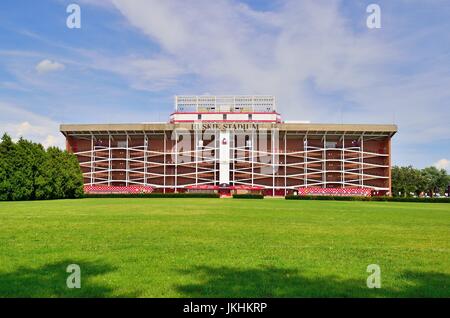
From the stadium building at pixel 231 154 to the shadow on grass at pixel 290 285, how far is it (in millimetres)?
73682

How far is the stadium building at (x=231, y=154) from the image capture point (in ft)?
266

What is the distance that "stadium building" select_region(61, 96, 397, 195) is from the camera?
266 ft

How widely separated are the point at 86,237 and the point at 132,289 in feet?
21.1

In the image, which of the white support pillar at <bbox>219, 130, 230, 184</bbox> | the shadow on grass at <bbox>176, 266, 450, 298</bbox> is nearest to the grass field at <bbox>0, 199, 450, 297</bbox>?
the shadow on grass at <bbox>176, 266, 450, 298</bbox>

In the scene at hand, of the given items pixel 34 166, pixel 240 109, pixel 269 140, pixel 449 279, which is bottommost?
pixel 449 279

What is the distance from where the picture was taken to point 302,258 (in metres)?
9.00

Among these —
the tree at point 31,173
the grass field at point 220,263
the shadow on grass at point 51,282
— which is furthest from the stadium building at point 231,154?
the shadow on grass at point 51,282

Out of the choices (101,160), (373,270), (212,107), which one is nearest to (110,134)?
(101,160)

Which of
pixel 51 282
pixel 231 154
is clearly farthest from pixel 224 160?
pixel 51 282

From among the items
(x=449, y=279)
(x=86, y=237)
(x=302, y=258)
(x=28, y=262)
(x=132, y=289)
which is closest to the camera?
(x=132, y=289)

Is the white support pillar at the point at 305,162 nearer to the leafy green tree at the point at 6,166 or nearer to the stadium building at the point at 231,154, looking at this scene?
the stadium building at the point at 231,154

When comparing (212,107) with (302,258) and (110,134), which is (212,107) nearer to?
(110,134)

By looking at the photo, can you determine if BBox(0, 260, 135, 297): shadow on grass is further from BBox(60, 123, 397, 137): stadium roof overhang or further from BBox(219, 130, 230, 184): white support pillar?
BBox(219, 130, 230, 184): white support pillar
